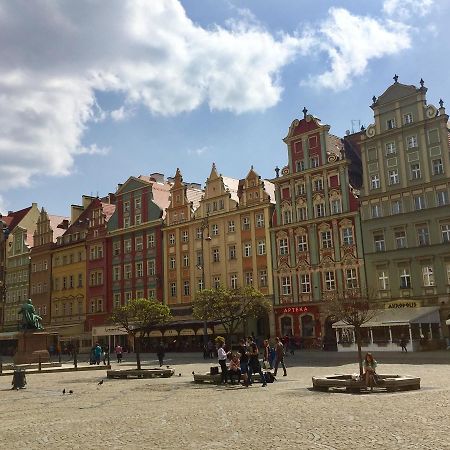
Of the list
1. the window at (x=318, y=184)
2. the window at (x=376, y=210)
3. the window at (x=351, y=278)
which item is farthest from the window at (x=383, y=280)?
the window at (x=318, y=184)

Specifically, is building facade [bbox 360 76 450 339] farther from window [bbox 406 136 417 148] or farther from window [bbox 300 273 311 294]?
window [bbox 300 273 311 294]

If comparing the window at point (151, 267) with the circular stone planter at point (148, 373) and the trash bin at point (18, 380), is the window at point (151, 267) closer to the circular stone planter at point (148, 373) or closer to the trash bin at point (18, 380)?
the circular stone planter at point (148, 373)

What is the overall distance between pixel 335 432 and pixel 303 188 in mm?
41525

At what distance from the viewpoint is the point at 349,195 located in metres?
49.2

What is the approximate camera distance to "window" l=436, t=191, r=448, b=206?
4381 centimetres

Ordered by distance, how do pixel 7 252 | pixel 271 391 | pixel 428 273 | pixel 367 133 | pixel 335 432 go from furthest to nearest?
pixel 7 252 → pixel 367 133 → pixel 428 273 → pixel 271 391 → pixel 335 432

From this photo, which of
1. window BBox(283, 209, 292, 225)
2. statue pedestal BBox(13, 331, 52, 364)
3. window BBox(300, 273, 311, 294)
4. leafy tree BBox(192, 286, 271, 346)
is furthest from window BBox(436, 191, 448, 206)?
statue pedestal BBox(13, 331, 52, 364)

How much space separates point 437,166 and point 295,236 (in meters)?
13.3

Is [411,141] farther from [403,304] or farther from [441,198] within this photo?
[403,304]

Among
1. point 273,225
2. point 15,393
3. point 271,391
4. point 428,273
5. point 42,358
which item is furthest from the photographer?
point 273,225

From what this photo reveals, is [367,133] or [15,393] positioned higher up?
[367,133]

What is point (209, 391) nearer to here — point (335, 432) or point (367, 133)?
point (335, 432)

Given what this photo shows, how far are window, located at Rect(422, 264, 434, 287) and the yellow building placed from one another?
44.8 feet

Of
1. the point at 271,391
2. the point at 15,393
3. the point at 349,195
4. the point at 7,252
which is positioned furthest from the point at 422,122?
the point at 7,252
